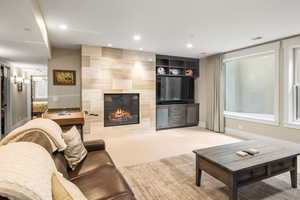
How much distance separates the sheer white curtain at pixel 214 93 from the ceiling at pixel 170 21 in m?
1.14

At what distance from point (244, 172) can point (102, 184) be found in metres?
1.55

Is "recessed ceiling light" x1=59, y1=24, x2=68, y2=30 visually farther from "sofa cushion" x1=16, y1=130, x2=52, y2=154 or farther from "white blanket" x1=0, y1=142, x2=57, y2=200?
"white blanket" x1=0, y1=142, x2=57, y2=200

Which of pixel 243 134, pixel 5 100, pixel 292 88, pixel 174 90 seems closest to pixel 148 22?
pixel 174 90

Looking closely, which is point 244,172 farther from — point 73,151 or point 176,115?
point 176,115

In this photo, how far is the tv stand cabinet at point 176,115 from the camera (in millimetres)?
5555

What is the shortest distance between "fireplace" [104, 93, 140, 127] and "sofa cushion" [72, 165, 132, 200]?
2.98 meters

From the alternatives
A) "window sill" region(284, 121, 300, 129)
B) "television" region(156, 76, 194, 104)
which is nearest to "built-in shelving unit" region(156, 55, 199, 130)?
"television" region(156, 76, 194, 104)

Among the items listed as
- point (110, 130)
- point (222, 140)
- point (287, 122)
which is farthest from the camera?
point (110, 130)

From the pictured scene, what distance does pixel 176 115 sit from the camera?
5.81 metres

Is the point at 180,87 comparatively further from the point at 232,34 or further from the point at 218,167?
the point at 218,167

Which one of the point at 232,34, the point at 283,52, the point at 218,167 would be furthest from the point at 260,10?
the point at 218,167

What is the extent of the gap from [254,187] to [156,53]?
4.27 m

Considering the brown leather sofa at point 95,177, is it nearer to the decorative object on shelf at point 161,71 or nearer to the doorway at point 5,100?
the decorative object on shelf at point 161,71

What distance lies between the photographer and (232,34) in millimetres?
3588
